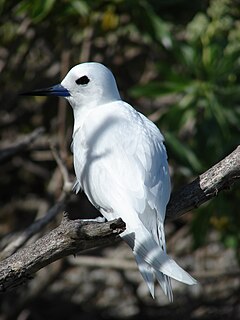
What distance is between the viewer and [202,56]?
18.8 ft

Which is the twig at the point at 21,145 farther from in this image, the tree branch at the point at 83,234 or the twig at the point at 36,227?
the tree branch at the point at 83,234

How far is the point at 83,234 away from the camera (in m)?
3.47

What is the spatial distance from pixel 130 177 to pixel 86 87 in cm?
116

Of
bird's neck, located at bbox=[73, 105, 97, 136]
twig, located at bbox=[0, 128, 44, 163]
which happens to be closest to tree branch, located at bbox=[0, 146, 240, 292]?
bird's neck, located at bbox=[73, 105, 97, 136]

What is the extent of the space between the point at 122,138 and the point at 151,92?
143 centimetres

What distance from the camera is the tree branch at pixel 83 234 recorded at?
3475 mm

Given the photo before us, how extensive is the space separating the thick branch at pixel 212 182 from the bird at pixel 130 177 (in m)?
0.11

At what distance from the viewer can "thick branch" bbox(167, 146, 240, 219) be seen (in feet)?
13.0

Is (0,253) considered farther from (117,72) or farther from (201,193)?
(117,72)

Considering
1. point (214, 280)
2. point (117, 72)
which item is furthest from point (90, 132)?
point (214, 280)

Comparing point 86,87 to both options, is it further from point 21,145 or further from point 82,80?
point 21,145

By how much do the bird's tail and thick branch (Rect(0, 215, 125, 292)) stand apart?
0.16m

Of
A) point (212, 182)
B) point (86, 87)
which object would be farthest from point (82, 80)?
point (212, 182)

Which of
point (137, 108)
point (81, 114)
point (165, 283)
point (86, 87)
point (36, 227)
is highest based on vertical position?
point (86, 87)
